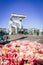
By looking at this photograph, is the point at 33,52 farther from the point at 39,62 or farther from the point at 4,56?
the point at 4,56

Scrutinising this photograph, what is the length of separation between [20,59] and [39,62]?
0.65ft

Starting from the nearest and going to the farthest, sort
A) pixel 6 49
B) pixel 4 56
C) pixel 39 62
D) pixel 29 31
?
1. pixel 39 62
2. pixel 4 56
3. pixel 6 49
4. pixel 29 31

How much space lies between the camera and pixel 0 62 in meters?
1.77

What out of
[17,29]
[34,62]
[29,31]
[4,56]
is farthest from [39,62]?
[17,29]

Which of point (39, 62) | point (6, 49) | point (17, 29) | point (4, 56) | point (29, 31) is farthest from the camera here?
point (17, 29)

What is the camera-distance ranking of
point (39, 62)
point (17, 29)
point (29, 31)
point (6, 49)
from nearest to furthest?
point (39, 62) < point (6, 49) < point (29, 31) < point (17, 29)

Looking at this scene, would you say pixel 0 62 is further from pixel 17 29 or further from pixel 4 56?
pixel 17 29

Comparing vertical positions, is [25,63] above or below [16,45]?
below

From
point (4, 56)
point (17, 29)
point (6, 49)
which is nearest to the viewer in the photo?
point (4, 56)

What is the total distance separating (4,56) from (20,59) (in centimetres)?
19

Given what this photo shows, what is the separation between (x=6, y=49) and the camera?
6.30 ft

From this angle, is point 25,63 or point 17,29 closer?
point 25,63

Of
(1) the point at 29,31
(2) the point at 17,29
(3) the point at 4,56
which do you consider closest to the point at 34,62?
(3) the point at 4,56

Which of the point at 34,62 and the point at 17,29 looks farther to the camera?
the point at 17,29
